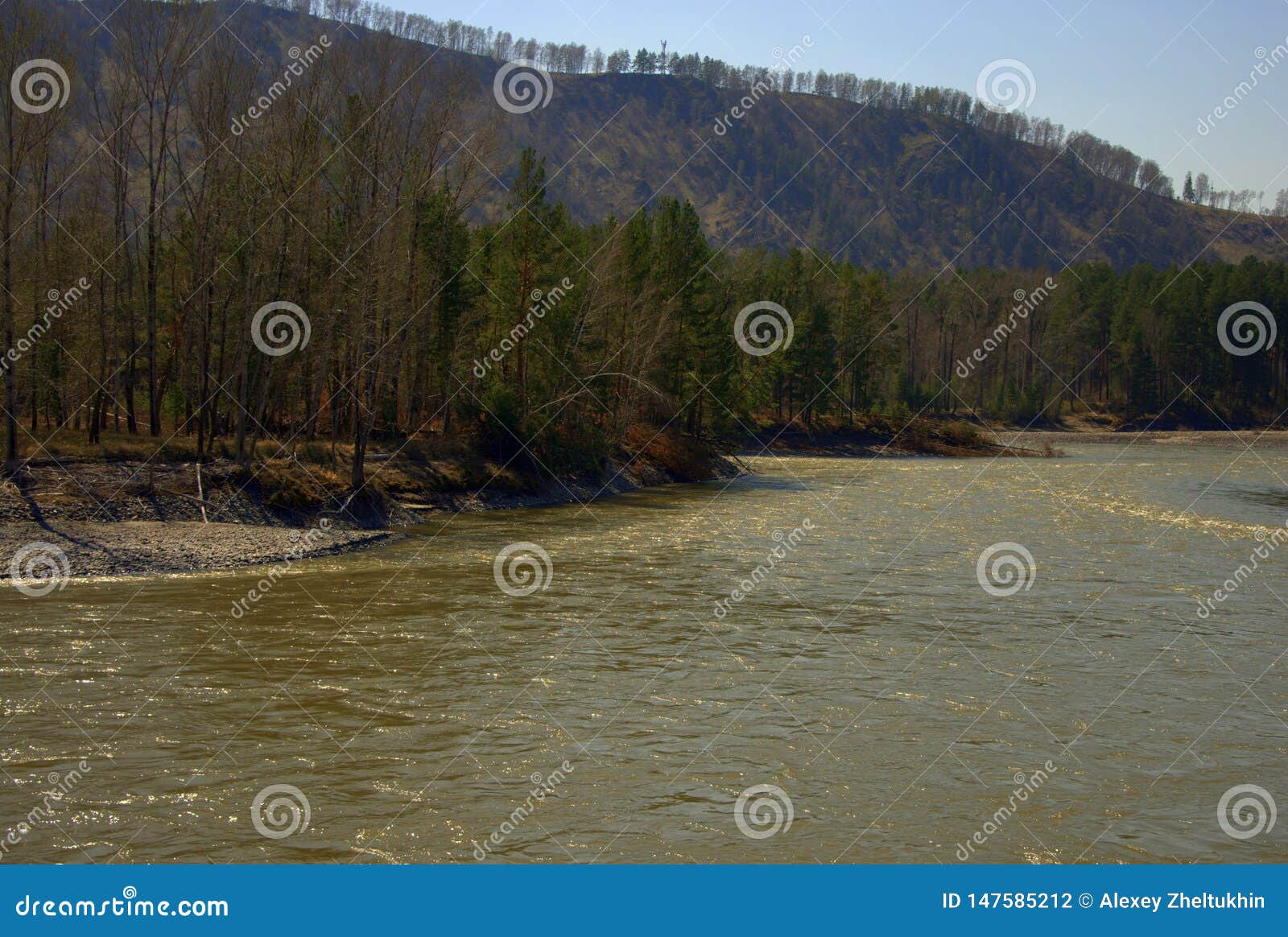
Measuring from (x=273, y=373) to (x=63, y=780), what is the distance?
3114 centimetres

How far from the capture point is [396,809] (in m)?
12.6

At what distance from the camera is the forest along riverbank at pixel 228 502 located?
26812 mm

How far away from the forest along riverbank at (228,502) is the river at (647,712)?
6.13 ft

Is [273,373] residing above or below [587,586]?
above

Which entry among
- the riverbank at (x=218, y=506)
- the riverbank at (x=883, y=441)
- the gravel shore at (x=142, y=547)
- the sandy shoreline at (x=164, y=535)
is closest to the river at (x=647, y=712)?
the gravel shore at (x=142, y=547)

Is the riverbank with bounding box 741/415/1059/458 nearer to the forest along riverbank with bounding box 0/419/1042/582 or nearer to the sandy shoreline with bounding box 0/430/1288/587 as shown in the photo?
the forest along riverbank with bounding box 0/419/1042/582

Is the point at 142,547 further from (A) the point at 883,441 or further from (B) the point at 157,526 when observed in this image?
(A) the point at 883,441

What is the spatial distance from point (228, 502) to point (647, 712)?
67.0ft

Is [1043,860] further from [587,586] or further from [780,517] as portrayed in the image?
[780,517]

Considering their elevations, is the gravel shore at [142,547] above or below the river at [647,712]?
below

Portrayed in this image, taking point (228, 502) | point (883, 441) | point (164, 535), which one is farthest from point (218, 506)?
point (883, 441)

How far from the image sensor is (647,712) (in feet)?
55.0

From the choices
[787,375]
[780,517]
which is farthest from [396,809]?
[787,375]

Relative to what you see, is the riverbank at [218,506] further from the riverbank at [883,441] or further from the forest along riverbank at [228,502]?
the riverbank at [883,441]
